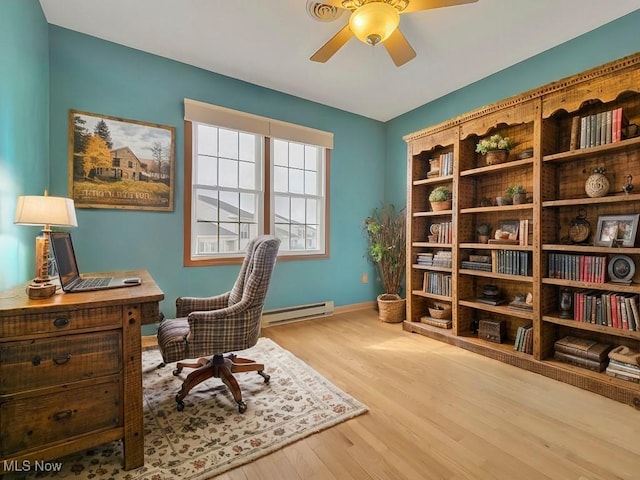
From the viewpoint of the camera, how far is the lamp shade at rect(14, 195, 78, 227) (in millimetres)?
1396

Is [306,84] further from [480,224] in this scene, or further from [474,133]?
[480,224]

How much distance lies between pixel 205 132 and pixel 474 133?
2707mm

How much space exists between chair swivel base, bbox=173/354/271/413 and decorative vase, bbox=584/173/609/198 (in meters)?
2.72

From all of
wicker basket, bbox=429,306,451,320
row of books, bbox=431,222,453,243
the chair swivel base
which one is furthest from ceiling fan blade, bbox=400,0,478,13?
wicker basket, bbox=429,306,451,320

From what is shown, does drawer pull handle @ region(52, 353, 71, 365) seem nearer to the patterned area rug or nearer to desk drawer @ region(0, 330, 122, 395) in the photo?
desk drawer @ region(0, 330, 122, 395)

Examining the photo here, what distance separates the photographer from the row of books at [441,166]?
10.2 feet

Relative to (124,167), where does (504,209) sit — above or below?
below

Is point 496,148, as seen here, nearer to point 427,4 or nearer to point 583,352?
point 427,4

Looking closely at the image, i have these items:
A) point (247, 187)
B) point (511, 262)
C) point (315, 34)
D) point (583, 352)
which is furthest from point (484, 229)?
point (247, 187)

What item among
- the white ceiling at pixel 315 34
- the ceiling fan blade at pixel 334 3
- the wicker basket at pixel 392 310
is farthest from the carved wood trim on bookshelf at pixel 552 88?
the wicker basket at pixel 392 310

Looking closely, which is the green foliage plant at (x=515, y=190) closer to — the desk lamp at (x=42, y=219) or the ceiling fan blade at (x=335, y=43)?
the ceiling fan blade at (x=335, y=43)

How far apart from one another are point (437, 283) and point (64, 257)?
123 inches

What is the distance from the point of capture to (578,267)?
2.22m

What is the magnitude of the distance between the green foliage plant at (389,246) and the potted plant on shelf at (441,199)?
841 millimetres
